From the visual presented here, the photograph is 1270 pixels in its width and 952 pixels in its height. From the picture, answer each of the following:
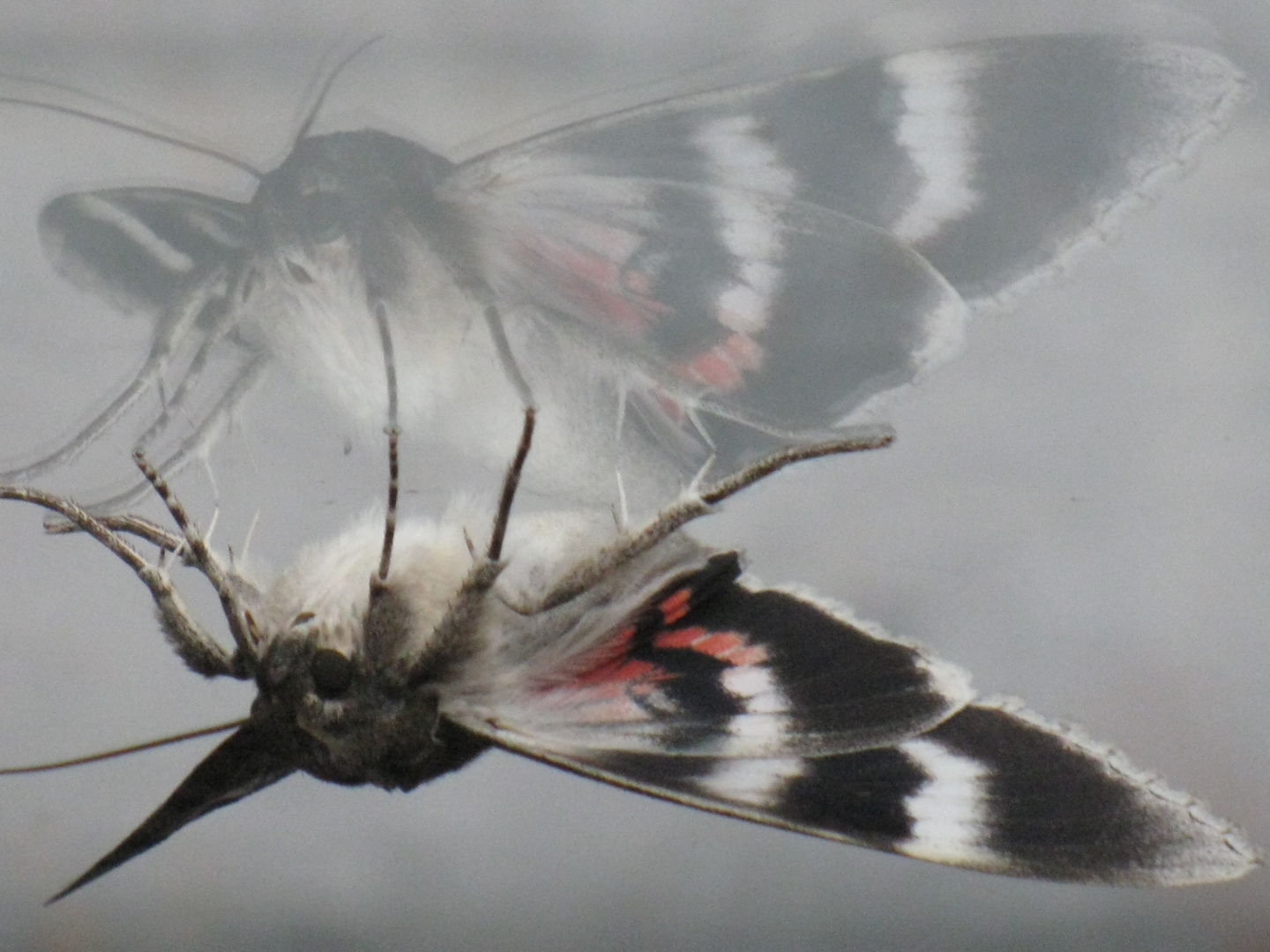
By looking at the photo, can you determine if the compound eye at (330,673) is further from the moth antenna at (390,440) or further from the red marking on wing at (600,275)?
the red marking on wing at (600,275)

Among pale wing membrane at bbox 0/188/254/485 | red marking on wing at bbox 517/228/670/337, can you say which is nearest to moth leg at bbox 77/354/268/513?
pale wing membrane at bbox 0/188/254/485

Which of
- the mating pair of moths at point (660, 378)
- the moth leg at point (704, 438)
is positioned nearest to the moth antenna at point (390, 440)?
the mating pair of moths at point (660, 378)

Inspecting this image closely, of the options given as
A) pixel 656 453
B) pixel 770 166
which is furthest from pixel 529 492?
pixel 770 166

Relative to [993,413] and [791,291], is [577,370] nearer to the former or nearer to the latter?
[791,291]

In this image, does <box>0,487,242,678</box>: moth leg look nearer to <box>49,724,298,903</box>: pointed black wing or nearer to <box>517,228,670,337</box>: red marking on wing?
<box>49,724,298,903</box>: pointed black wing

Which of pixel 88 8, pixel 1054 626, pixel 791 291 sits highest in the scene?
pixel 88 8

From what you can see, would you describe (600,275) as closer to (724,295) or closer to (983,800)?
(724,295)

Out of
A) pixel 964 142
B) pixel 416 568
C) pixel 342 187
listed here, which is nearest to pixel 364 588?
pixel 416 568
